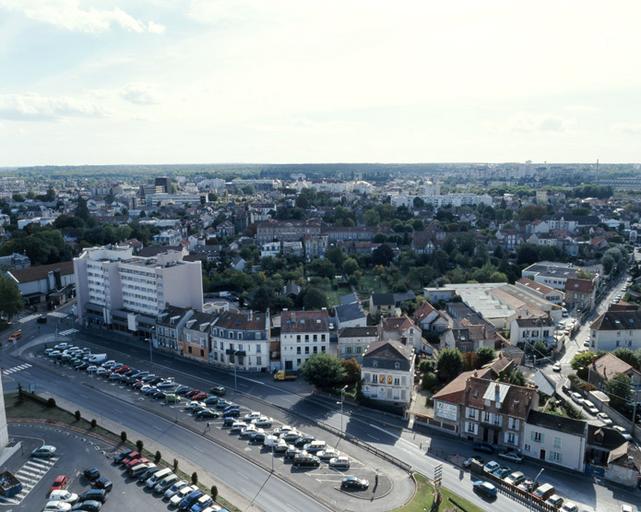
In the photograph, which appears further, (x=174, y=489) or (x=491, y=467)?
(x=491, y=467)

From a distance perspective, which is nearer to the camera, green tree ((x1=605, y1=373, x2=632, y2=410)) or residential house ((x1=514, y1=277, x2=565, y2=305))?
green tree ((x1=605, y1=373, x2=632, y2=410))

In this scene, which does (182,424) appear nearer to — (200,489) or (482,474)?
(200,489)

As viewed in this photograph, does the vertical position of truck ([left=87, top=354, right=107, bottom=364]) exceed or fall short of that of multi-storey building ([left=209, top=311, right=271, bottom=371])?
it falls short

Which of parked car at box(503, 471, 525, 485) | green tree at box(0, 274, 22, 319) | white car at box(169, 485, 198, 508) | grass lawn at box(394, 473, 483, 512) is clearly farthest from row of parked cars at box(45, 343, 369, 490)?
green tree at box(0, 274, 22, 319)

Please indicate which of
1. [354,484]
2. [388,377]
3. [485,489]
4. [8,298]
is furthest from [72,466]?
[8,298]

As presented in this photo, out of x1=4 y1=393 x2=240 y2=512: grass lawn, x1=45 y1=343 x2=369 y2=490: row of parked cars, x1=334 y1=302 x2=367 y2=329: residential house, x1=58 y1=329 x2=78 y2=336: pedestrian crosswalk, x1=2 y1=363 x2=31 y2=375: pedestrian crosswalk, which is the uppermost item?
x1=334 y1=302 x2=367 y2=329: residential house

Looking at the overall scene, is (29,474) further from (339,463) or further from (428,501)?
(428,501)

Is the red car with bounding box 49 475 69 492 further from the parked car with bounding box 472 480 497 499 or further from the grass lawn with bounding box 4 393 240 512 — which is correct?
the parked car with bounding box 472 480 497 499

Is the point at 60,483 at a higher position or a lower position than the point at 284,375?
higher
